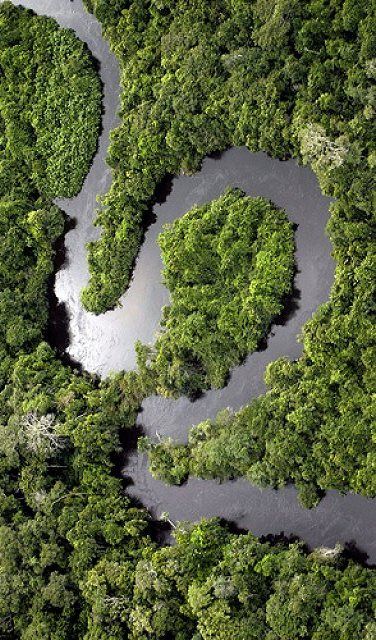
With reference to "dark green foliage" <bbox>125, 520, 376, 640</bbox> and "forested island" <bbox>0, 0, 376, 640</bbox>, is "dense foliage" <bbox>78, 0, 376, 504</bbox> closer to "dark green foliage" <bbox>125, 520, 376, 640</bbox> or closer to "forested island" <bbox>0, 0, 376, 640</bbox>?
"forested island" <bbox>0, 0, 376, 640</bbox>

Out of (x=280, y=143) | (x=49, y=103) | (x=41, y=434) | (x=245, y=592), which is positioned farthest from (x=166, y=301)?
(x=245, y=592)

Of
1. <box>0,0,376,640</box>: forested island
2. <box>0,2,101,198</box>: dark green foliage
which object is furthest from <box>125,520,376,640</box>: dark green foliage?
<box>0,2,101,198</box>: dark green foliage

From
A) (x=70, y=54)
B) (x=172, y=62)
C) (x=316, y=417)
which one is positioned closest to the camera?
(x=316, y=417)

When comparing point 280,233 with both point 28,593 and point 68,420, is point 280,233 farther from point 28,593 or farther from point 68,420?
point 28,593

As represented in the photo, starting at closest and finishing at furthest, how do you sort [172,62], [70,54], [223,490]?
[223,490] < [172,62] < [70,54]

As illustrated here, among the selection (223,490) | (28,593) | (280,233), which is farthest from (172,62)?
(28,593)
